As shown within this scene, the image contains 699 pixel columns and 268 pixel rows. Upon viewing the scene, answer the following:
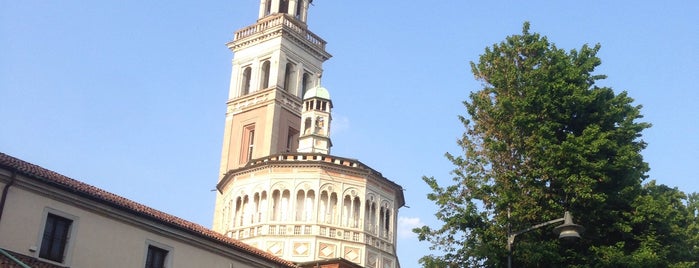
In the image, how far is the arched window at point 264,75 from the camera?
6525 centimetres

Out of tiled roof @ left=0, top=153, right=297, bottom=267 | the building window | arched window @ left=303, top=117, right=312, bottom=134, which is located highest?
arched window @ left=303, top=117, right=312, bottom=134

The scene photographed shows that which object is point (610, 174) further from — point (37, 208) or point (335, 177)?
point (335, 177)

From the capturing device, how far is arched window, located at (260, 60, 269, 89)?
2569 inches

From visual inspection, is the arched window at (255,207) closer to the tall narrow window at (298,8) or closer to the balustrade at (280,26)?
the balustrade at (280,26)

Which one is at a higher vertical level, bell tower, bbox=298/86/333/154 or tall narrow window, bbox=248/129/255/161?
tall narrow window, bbox=248/129/255/161

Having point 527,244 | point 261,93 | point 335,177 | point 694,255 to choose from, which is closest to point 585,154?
point 527,244

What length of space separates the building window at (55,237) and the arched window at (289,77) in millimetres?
42617

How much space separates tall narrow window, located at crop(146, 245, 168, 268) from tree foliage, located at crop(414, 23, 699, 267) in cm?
827

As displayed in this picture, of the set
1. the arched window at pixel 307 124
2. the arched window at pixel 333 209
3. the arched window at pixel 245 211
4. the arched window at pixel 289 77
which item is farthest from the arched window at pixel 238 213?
the arched window at pixel 289 77

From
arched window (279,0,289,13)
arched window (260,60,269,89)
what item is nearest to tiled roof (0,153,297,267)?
arched window (260,60,269,89)

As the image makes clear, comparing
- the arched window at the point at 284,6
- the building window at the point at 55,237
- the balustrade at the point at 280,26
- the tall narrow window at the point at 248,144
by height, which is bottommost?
the building window at the point at 55,237

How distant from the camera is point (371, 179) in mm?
49625

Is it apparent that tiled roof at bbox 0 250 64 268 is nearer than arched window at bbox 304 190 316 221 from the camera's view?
Yes

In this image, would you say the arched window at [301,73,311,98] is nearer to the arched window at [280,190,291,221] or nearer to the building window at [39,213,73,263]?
the arched window at [280,190,291,221]
